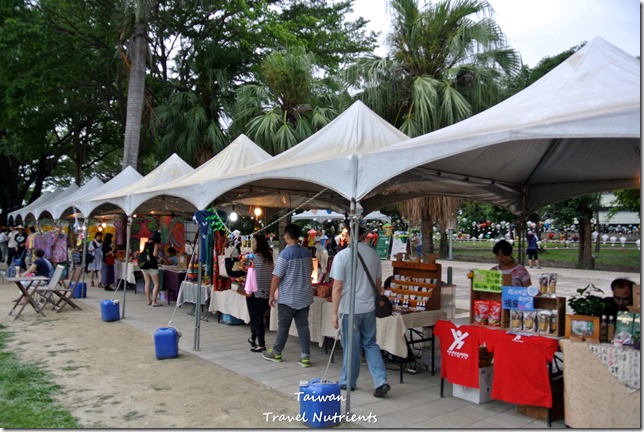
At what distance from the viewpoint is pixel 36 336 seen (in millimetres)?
8141

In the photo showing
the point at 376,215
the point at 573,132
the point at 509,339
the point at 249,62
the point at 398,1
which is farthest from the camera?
the point at 376,215

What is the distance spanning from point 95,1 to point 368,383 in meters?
17.7

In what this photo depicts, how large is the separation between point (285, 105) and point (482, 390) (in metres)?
10.9

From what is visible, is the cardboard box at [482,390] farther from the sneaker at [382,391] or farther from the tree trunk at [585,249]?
the tree trunk at [585,249]

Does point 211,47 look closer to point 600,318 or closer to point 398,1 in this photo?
point 398,1

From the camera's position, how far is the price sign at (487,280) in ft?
16.7

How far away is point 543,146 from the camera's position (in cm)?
607

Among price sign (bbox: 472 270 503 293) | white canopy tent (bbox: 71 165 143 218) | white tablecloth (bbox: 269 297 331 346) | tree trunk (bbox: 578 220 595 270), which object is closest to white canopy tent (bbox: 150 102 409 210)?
white tablecloth (bbox: 269 297 331 346)

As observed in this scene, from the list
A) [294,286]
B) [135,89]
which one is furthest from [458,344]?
[135,89]

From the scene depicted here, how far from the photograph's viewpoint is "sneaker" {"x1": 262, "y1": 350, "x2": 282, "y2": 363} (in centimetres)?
662

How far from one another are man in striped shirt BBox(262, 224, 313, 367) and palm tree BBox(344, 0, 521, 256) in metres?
4.82

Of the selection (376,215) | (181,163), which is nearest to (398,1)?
(181,163)

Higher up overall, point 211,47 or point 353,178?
point 211,47

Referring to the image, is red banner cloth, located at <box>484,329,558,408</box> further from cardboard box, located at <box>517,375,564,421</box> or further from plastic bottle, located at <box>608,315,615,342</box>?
plastic bottle, located at <box>608,315,615,342</box>
